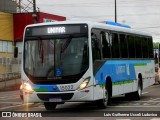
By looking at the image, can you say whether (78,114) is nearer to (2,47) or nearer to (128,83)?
(128,83)

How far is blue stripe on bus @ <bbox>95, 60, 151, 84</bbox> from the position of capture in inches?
714

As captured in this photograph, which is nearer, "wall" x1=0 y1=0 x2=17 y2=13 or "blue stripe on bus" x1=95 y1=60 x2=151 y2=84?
"blue stripe on bus" x1=95 y1=60 x2=151 y2=84

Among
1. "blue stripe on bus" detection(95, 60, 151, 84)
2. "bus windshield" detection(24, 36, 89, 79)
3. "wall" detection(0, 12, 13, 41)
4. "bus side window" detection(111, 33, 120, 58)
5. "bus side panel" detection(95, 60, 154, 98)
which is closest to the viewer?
"bus windshield" detection(24, 36, 89, 79)

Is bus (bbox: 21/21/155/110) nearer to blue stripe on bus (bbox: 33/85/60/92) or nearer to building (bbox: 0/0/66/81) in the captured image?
blue stripe on bus (bbox: 33/85/60/92)

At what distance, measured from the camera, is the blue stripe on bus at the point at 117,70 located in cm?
1813

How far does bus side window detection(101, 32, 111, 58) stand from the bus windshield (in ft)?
5.41

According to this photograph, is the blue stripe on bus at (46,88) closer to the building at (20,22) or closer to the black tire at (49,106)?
the black tire at (49,106)

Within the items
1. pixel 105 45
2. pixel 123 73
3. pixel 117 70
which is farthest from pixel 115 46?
pixel 123 73

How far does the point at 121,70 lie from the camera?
819 inches

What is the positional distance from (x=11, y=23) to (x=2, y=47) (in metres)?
5.66

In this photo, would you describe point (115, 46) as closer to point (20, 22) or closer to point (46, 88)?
point (46, 88)

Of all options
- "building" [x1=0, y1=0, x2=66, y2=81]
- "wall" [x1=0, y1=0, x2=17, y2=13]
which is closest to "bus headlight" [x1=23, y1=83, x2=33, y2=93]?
"building" [x1=0, y1=0, x2=66, y2=81]

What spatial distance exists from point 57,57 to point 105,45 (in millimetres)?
2506

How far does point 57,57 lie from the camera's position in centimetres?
1705
